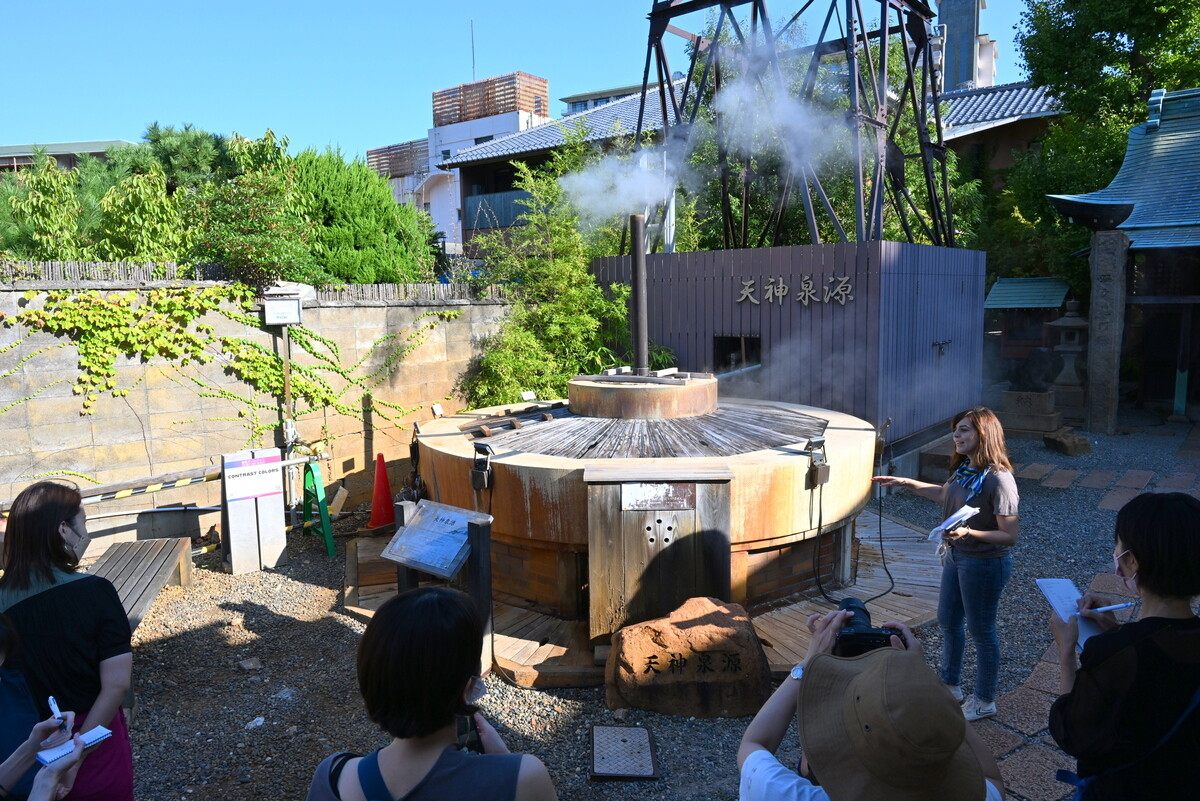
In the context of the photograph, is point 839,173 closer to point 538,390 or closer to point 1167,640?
point 538,390

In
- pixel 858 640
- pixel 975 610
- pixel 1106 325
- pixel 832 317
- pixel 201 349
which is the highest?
pixel 832 317

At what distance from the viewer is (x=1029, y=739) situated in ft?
12.8

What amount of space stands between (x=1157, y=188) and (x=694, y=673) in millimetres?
13438

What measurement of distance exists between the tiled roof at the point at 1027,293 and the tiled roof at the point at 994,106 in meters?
4.21

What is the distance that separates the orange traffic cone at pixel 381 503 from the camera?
24.1ft

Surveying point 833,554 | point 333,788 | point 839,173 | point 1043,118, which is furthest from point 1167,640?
point 1043,118

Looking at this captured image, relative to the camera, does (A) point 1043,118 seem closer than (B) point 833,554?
No

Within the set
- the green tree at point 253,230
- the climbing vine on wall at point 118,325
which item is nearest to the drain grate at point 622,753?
the climbing vine on wall at point 118,325

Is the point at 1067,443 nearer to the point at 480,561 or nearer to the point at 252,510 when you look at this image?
the point at 480,561

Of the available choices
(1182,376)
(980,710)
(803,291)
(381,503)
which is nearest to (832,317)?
(803,291)

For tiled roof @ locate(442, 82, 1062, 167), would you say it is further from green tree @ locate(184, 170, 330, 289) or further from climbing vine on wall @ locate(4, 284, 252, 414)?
climbing vine on wall @ locate(4, 284, 252, 414)

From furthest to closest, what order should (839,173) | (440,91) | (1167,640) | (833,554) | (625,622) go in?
(440,91) → (839,173) → (833,554) → (625,622) → (1167,640)

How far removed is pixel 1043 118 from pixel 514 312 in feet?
53.9

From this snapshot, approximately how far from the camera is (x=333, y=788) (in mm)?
1688
